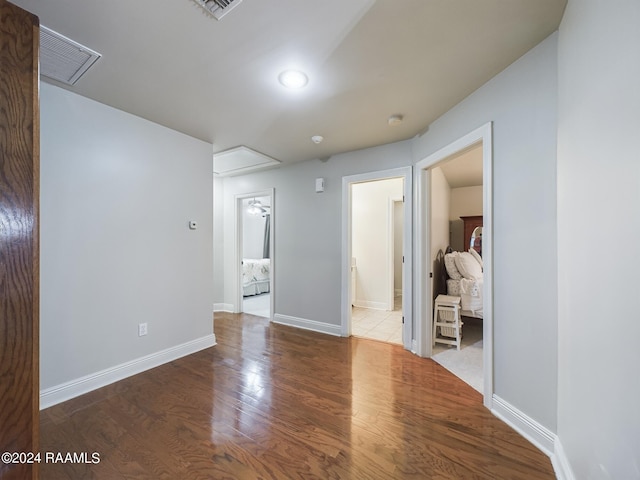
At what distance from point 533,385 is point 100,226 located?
334cm

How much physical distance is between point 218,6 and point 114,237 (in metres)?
1.99

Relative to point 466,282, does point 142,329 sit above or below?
below

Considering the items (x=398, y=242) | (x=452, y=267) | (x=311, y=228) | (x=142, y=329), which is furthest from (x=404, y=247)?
(x=142, y=329)

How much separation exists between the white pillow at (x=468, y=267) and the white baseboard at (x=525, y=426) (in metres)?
1.67

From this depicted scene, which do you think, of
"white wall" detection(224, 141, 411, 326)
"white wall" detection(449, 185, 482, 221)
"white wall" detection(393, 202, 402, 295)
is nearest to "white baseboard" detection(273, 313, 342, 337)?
"white wall" detection(224, 141, 411, 326)

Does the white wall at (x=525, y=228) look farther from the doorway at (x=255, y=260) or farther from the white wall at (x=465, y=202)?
the white wall at (x=465, y=202)

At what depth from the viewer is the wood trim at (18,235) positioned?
0.94 meters

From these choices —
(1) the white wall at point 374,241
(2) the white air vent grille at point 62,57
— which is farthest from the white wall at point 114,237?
(1) the white wall at point 374,241

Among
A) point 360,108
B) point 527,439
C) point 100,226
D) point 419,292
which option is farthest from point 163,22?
point 527,439

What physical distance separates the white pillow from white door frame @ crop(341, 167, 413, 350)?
2.90 feet

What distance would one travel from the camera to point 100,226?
2.14m

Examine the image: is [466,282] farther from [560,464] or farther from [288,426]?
[288,426]

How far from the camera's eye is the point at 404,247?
290 cm

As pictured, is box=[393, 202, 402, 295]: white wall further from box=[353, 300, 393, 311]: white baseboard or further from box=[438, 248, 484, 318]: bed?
box=[438, 248, 484, 318]: bed
